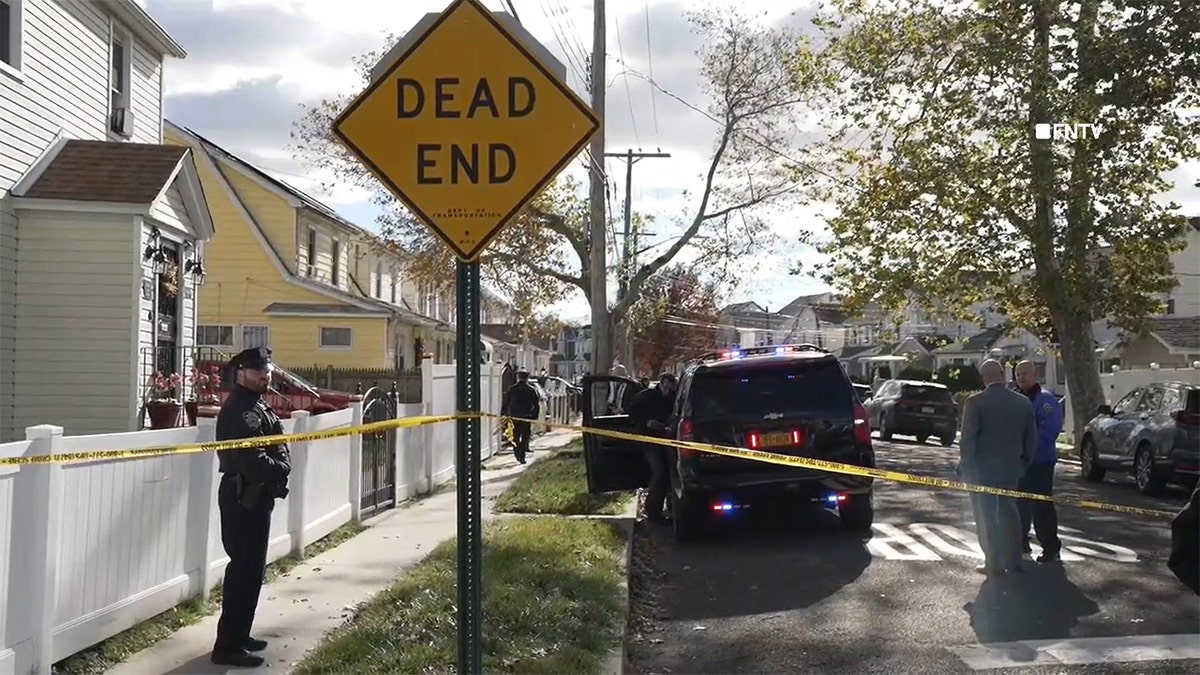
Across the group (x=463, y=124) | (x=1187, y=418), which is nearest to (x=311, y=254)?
(x=1187, y=418)

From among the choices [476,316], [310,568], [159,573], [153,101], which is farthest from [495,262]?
[476,316]

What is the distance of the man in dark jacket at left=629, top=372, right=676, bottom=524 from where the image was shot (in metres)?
13.2

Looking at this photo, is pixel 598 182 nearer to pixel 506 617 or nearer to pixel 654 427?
pixel 654 427

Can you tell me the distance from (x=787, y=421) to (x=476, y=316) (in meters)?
7.61

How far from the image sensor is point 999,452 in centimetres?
1015

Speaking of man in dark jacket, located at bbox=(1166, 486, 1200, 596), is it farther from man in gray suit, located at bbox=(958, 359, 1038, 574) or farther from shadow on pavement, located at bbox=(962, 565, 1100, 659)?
man in gray suit, located at bbox=(958, 359, 1038, 574)

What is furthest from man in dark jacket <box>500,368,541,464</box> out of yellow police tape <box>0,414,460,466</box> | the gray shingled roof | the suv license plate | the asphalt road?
the gray shingled roof

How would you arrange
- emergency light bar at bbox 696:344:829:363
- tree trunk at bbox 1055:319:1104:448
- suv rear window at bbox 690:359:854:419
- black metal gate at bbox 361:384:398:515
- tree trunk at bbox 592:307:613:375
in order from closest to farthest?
suv rear window at bbox 690:359:854:419
emergency light bar at bbox 696:344:829:363
black metal gate at bbox 361:384:398:515
tree trunk at bbox 592:307:613:375
tree trunk at bbox 1055:319:1104:448

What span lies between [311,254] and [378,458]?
2061 cm

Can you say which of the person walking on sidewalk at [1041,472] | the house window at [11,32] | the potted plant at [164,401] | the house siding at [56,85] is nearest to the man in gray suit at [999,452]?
the person walking on sidewalk at [1041,472]

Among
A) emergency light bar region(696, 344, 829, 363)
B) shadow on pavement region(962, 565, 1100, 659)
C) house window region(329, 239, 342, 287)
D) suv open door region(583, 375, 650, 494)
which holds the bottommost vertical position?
shadow on pavement region(962, 565, 1100, 659)

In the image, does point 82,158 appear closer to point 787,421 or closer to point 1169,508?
point 787,421

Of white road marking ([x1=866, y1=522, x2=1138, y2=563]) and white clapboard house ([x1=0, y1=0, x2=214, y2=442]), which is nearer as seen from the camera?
white road marking ([x1=866, y1=522, x2=1138, y2=563])

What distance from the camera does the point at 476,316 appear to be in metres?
4.74
